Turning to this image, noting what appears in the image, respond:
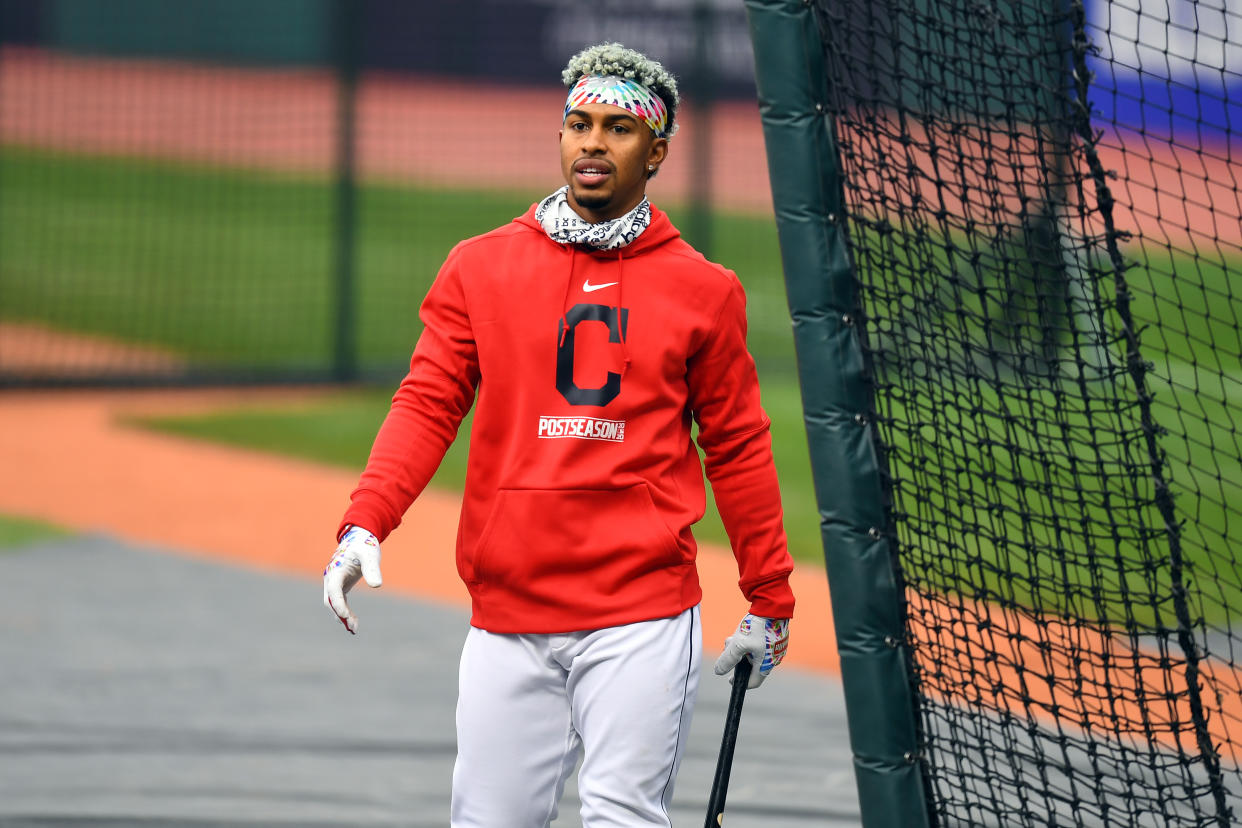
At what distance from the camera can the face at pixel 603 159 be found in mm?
3512

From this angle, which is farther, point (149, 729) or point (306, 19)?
point (306, 19)

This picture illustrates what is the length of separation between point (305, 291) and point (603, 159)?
1554 centimetres

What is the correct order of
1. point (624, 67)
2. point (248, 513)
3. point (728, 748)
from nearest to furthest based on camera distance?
point (624, 67), point (728, 748), point (248, 513)

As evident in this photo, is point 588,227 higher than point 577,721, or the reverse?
point 588,227

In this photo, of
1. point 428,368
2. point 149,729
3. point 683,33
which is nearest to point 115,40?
point 683,33

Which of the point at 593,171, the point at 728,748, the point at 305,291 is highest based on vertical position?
the point at 305,291

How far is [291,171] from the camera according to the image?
24.3 m

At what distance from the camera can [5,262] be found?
18156 millimetres

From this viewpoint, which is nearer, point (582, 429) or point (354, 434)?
point (582, 429)

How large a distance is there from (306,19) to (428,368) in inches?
768

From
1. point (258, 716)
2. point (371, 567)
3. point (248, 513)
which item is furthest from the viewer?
point (248, 513)

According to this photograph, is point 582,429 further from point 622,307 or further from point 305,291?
point 305,291

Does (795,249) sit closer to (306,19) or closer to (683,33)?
(683,33)

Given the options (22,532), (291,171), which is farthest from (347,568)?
(291,171)
